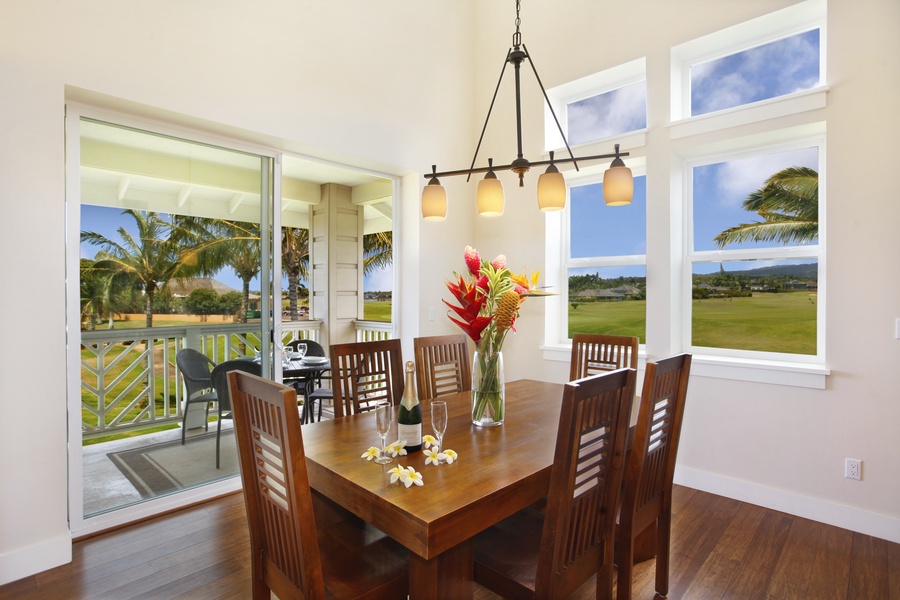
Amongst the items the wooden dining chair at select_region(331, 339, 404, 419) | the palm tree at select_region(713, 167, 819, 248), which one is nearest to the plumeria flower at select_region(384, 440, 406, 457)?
the wooden dining chair at select_region(331, 339, 404, 419)

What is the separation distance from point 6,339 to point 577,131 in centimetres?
400

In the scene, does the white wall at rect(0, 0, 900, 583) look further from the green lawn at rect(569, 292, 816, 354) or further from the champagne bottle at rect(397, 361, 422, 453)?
the champagne bottle at rect(397, 361, 422, 453)

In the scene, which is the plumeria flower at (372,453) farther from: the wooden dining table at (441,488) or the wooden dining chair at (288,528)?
the wooden dining chair at (288,528)

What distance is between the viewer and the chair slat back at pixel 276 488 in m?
1.24

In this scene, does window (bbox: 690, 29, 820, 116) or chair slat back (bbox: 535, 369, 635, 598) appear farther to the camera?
window (bbox: 690, 29, 820, 116)

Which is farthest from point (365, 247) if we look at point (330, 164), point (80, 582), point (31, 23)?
point (80, 582)

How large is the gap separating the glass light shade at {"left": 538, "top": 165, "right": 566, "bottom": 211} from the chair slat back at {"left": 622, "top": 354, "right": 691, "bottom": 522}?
825 millimetres

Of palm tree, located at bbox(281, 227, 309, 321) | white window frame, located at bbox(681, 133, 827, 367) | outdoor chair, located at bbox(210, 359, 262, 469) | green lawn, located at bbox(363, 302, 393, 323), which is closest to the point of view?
white window frame, located at bbox(681, 133, 827, 367)

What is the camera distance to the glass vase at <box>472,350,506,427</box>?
2.04 meters

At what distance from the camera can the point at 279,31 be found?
3037 millimetres

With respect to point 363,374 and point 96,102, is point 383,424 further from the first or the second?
point 96,102

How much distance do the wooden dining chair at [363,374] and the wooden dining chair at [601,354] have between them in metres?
1.13

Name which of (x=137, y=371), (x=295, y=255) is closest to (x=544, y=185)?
(x=137, y=371)

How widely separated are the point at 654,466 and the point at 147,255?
9.28 ft
